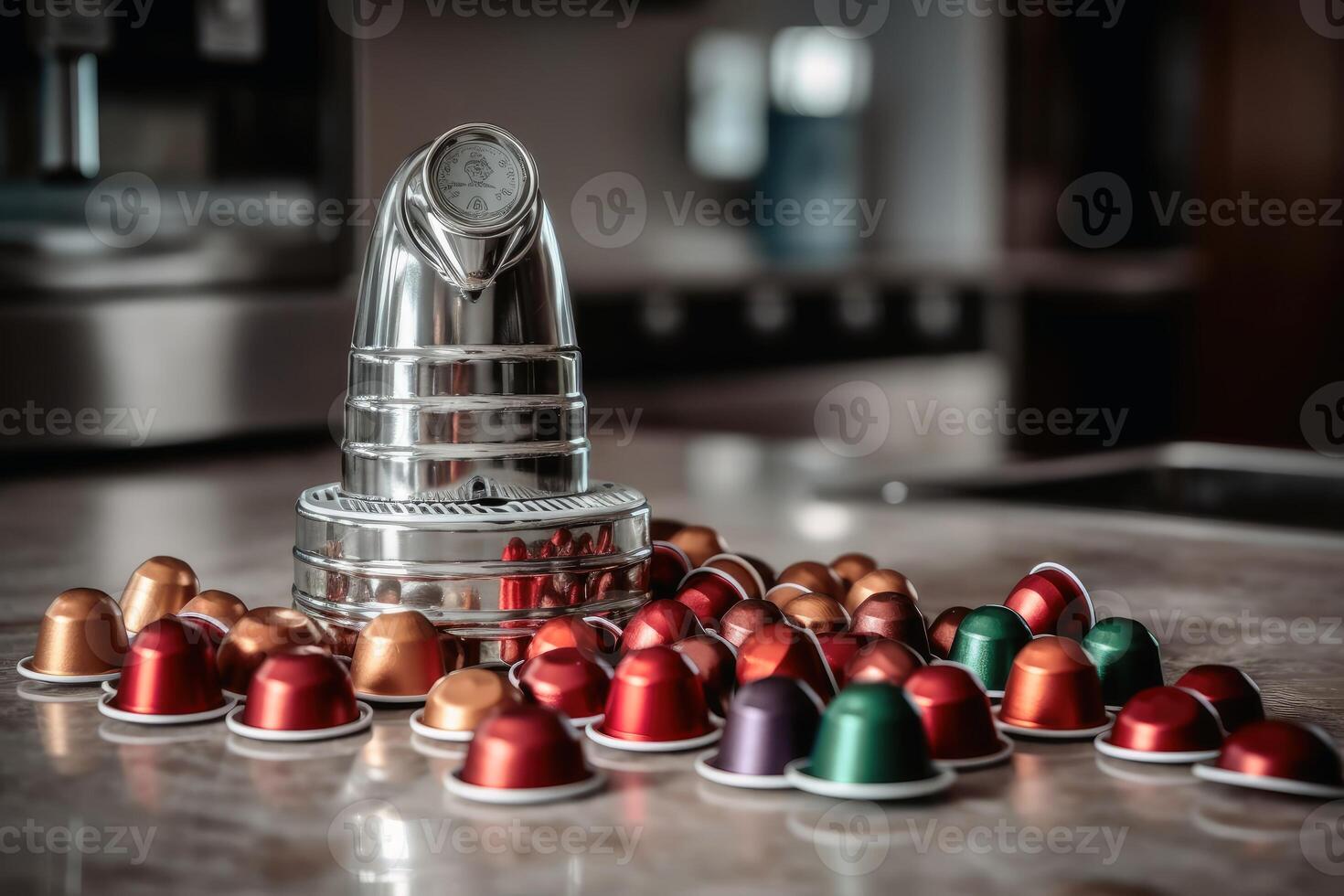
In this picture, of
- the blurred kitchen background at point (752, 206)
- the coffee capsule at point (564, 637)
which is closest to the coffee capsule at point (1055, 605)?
the coffee capsule at point (564, 637)

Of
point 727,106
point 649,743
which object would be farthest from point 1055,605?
point 727,106

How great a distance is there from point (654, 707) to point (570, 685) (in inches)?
2.0

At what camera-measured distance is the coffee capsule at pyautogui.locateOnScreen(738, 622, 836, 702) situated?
61 cm

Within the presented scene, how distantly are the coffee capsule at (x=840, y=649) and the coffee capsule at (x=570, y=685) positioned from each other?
0.10 meters

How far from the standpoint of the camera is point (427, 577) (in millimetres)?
689

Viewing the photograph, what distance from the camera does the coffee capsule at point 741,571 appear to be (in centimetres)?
82

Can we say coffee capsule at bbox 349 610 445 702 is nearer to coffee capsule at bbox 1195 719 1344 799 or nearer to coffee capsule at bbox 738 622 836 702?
coffee capsule at bbox 738 622 836 702

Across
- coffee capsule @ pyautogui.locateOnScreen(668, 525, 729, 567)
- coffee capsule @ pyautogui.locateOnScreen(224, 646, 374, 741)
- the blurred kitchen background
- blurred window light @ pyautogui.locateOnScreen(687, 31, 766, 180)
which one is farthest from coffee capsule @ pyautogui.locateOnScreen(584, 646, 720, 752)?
blurred window light @ pyautogui.locateOnScreen(687, 31, 766, 180)

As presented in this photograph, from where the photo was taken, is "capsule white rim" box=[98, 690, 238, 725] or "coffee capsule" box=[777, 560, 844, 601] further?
"coffee capsule" box=[777, 560, 844, 601]

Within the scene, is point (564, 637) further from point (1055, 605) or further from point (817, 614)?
point (1055, 605)

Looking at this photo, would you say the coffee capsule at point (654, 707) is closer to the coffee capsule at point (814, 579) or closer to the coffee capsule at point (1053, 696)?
the coffee capsule at point (1053, 696)

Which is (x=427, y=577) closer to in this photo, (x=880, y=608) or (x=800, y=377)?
(x=880, y=608)

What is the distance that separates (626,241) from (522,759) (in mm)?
2569

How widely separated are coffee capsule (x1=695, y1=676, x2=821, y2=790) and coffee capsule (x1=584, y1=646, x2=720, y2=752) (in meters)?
0.04
